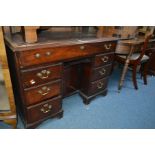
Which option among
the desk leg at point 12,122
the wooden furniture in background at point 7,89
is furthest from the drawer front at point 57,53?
the desk leg at point 12,122

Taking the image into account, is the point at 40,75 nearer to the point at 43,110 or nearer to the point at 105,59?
the point at 43,110

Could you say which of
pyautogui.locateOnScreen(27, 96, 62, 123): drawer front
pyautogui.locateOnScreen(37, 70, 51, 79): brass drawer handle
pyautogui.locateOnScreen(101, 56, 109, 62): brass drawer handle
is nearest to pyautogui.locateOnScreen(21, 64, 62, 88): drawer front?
pyautogui.locateOnScreen(37, 70, 51, 79): brass drawer handle

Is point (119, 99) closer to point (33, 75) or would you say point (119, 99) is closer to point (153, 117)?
point (153, 117)

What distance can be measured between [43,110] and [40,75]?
1.24 ft

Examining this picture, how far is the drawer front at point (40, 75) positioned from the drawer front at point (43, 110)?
0.24 meters

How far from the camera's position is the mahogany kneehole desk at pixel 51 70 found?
41.3 inches

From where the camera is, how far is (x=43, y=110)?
1345 millimetres

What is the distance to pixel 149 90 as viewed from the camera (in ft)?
7.28

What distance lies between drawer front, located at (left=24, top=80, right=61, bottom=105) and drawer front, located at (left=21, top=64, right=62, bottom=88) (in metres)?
0.05

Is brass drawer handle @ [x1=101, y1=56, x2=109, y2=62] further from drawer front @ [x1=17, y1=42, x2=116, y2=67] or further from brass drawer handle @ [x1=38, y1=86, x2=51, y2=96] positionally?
brass drawer handle @ [x1=38, y1=86, x2=51, y2=96]

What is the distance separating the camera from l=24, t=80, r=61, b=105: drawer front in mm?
1183
